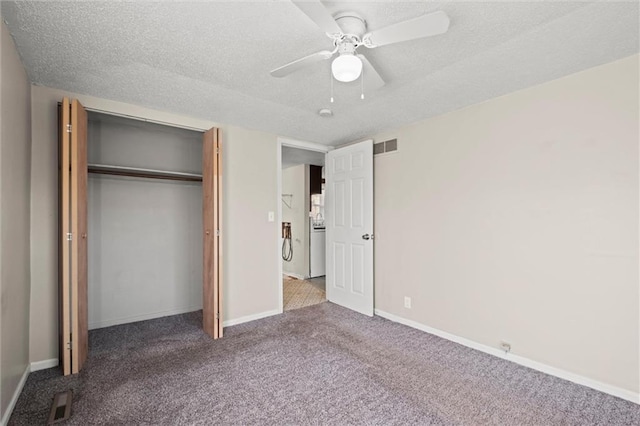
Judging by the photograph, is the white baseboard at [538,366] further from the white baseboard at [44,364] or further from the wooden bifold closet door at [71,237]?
the white baseboard at [44,364]

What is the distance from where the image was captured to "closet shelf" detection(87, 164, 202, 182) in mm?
3194

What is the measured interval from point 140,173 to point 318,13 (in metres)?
2.92

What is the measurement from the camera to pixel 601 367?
218 cm

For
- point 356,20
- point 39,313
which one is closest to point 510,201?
point 356,20

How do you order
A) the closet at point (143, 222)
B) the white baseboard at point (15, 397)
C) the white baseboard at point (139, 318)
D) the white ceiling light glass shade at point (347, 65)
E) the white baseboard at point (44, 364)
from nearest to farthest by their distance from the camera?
1. the white ceiling light glass shade at point (347, 65)
2. the white baseboard at point (15, 397)
3. the white baseboard at point (44, 364)
4. the closet at point (143, 222)
5. the white baseboard at point (139, 318)

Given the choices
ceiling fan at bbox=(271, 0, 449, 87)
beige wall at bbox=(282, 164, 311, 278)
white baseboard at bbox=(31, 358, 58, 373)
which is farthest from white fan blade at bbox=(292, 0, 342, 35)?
beige wall at bbox=(282, 164, 311, 278)

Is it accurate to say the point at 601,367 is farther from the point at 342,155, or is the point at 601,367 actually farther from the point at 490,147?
the point at 342,155

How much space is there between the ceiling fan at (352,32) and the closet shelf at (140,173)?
2195mm

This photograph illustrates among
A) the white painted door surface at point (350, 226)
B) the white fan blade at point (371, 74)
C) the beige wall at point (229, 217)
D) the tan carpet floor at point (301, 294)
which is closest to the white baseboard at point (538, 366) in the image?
the white painted door surface at point (350, 226)

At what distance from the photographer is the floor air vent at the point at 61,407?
1865 mm

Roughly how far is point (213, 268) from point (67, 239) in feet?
3.88

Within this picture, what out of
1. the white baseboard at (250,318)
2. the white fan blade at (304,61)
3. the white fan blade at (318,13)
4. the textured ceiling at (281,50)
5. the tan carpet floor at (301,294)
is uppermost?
the textured ceiling at (281,50)

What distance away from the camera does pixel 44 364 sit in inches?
98.2

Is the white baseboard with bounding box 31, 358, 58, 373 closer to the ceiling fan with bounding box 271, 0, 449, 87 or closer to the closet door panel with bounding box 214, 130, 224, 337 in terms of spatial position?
the closet door panel with bounding box 214, 130, 224, 337
